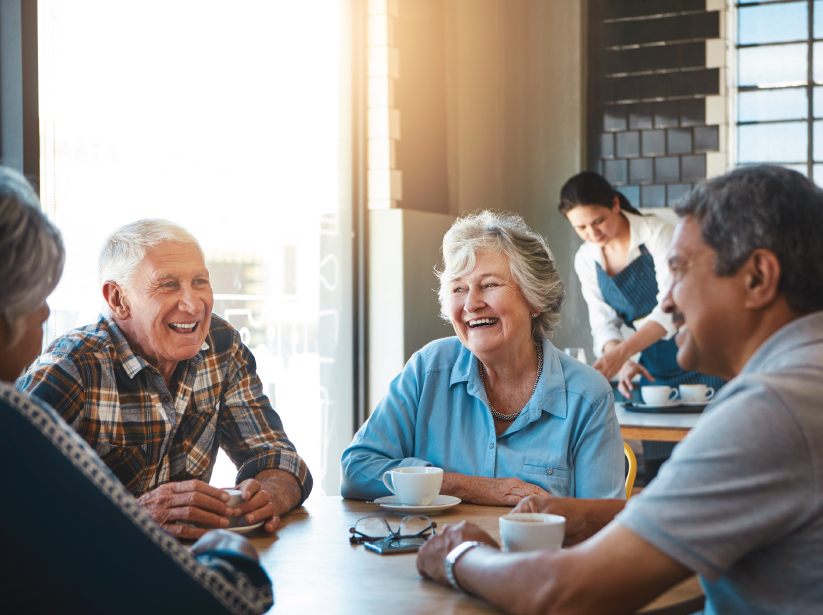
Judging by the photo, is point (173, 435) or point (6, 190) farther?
point (173, 435)

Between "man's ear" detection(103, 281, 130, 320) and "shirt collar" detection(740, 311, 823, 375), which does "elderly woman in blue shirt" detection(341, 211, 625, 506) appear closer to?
"man's ear" detection(103, 281, 130, 320)

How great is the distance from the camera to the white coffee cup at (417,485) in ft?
5.36

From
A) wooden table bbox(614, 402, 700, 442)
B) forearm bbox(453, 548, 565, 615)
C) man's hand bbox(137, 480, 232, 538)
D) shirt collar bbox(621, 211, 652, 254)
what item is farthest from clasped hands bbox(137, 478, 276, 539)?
shirt collar bbox(621, 211, 652, 254)

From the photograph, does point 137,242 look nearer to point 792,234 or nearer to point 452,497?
point 452,497

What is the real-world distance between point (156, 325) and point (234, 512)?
23.6 inches

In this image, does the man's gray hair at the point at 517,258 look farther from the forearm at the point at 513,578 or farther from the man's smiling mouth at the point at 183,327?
the forearm at the point at 513,578

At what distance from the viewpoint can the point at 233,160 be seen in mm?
3285

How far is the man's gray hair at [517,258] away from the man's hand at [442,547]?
2.92 ft

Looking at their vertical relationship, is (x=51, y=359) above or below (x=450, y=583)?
above

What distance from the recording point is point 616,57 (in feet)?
16.1

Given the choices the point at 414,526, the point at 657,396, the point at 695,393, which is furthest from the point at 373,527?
the point at 695,393

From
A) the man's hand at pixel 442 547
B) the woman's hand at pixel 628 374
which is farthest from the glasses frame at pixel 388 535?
the woman's hand at pixel 628 374

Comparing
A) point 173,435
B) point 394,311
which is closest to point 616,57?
point 394,311

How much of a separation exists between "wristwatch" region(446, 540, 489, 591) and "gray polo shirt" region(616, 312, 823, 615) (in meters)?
0.29
